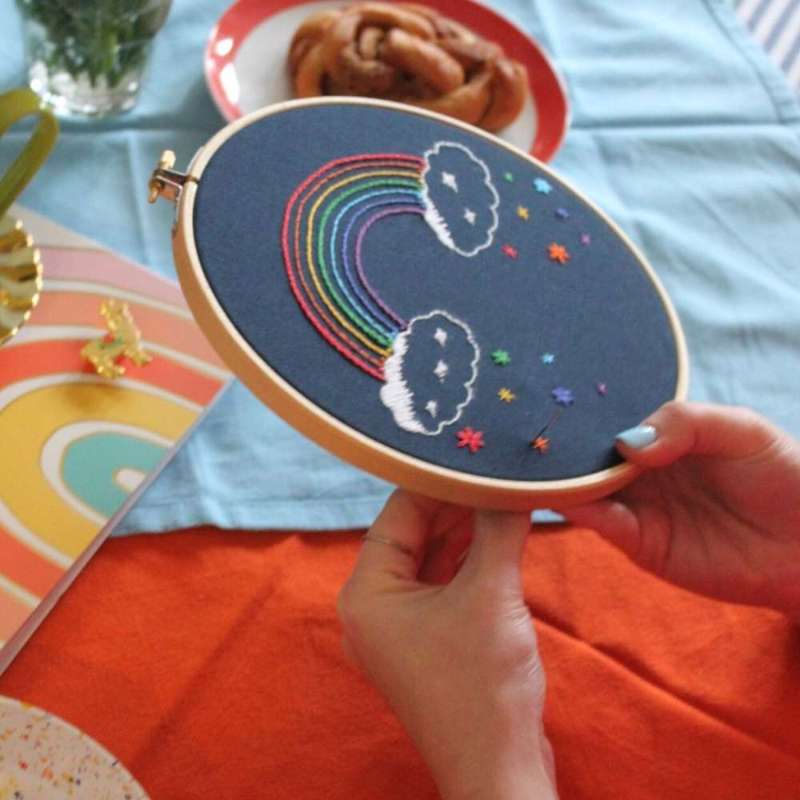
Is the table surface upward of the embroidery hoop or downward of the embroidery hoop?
downward

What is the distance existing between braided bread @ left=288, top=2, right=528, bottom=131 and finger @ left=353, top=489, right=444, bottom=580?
34cm

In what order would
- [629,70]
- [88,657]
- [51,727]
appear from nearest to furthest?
[51,727], [88,657], [629,70]

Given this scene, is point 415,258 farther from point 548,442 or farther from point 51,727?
point 51,727

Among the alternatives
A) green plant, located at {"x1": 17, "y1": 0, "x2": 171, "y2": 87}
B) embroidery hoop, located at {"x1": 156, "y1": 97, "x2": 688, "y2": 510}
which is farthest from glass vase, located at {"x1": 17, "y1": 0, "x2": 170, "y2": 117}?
embroidery hoop, located at {"x1": 156, "y1": 97, "x2": 688, "y2": 510}

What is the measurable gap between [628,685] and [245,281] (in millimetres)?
307

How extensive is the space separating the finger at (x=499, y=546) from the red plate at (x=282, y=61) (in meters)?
0.39

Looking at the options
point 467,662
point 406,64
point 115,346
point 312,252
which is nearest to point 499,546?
point 467,662

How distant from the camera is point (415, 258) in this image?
57 cm

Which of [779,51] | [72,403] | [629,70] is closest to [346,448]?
[72,403]

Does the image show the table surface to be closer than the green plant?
Yes

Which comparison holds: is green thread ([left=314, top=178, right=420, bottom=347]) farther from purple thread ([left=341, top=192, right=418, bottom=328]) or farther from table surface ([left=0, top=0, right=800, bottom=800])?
table surface ([left=0, top=0, right=800, bottom=800])

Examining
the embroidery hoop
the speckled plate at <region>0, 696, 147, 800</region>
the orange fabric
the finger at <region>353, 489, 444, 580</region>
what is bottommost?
the orange fabric

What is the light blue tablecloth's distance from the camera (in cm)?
66

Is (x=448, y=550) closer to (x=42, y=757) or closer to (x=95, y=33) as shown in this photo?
(x=42, y=757)
